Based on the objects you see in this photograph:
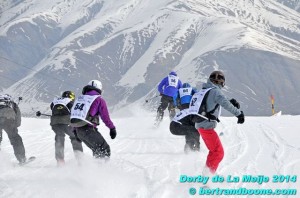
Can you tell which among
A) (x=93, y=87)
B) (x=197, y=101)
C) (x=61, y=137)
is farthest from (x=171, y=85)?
(x=197, y=101)

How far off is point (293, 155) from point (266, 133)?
4.76 m

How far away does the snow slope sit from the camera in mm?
8156

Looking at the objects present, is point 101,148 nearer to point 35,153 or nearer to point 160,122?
point 35,153

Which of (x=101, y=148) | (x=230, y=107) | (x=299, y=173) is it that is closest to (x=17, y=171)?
(x=101, y=148)

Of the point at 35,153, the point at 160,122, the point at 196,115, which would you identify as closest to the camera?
the point at 196,115

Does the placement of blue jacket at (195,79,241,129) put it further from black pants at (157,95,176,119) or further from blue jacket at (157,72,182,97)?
black pants at (157,95,176,119)

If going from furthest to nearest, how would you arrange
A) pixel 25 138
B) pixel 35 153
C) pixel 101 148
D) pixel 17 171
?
1. pixel 25 138
2. pixel 35 153
3. pixel 17 171
4. pixel 101 148

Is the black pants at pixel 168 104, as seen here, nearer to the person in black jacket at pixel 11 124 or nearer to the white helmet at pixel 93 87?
the person in black jacket at pixel 11 124

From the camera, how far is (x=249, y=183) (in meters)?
8.43

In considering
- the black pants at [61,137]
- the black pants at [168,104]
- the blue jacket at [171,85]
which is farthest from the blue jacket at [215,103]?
the black pants at [168,104]

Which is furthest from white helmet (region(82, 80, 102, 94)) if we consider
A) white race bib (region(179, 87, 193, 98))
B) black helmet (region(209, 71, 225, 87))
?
white race bib (region(179, 87, 193, 98))

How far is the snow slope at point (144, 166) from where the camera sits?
8156 mm

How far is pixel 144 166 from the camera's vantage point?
412 inches

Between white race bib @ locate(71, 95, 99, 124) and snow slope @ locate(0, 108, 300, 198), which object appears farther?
white race bib @ locate(71, 95, 99, 124)
